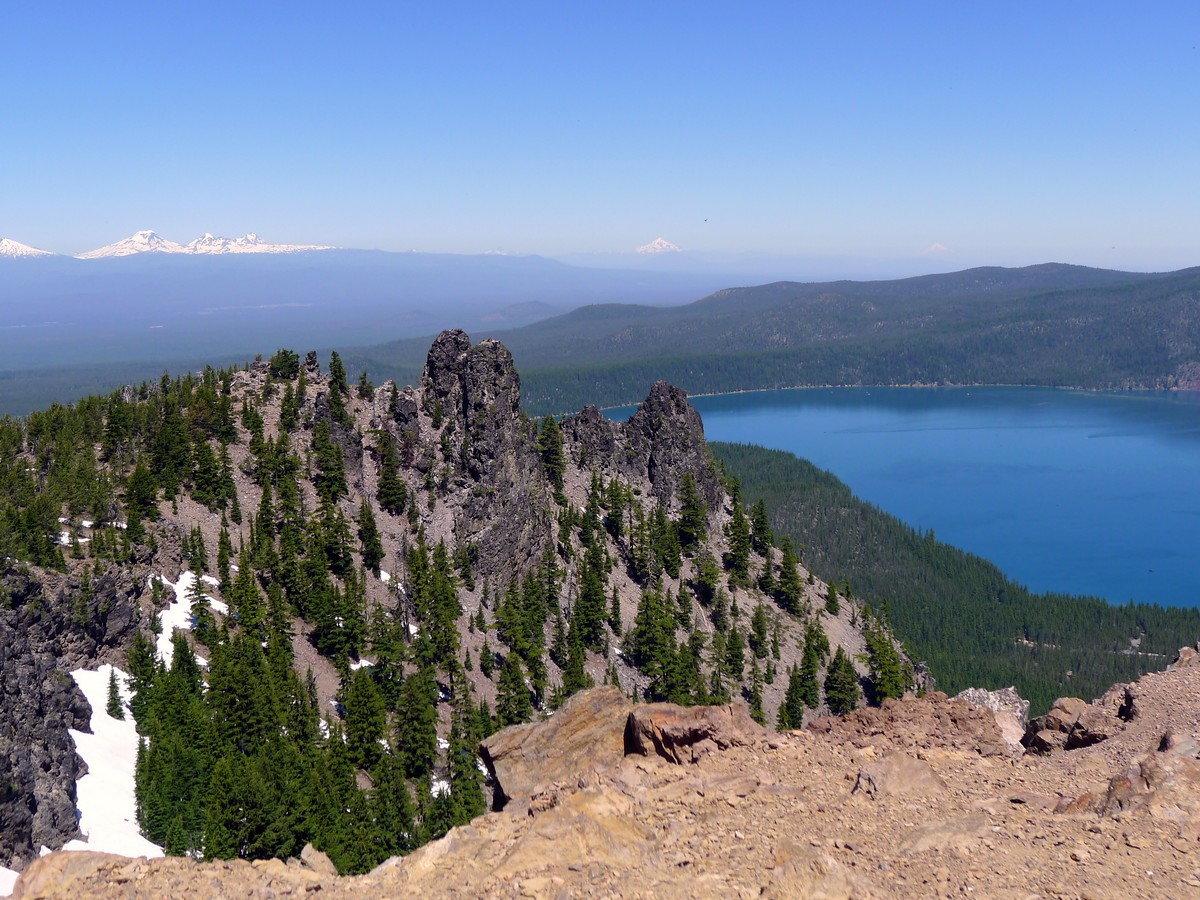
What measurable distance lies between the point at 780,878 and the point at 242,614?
169ft

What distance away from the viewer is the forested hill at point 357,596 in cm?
4478

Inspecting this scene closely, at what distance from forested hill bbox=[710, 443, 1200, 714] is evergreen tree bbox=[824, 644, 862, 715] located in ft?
103

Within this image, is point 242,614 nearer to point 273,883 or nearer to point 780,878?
point 273,883

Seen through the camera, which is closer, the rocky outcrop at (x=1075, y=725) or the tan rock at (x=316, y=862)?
the tan rock at (x=316, y=862)

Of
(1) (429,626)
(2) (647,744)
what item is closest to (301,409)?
(1) (429,626)

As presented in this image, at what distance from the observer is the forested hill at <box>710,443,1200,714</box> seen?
385ft

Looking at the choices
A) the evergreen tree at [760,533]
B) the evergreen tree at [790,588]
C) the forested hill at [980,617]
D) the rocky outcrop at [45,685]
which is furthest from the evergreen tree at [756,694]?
the rocky outcrop at [45,685]

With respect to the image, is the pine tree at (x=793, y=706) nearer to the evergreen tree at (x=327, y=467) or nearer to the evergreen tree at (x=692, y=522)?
the evergreen tree at (x=692, y=522)

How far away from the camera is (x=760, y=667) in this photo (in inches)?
3388

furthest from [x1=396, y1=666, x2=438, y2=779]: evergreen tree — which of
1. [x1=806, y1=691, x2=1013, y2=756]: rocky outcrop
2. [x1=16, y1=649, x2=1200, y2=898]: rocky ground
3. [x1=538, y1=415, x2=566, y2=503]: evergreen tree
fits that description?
[x1=538, y1=415, x2=566, y2=503]: evergreen tree

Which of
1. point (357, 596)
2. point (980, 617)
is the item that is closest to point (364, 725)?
point (357, 596)

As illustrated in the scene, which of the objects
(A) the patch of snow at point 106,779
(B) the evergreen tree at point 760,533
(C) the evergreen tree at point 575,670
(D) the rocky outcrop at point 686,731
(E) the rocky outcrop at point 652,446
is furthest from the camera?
(E) the rocky outcrop at point 652,446

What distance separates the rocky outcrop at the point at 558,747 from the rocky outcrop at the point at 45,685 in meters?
23.3

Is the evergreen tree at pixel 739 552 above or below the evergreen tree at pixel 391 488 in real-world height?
below
